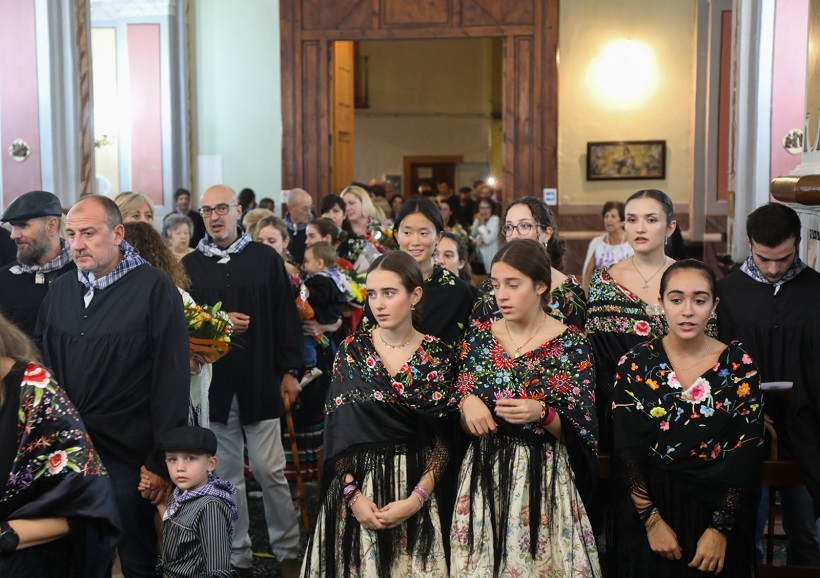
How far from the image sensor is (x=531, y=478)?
3.79 meters

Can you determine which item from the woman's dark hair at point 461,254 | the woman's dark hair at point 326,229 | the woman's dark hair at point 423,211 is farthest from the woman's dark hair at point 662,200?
the woman's dark hair at point 326,229

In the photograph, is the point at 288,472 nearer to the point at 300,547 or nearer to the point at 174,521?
the point at 300,547

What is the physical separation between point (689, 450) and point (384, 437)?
110 centimetres

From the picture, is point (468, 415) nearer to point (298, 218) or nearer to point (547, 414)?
point (547, 414)

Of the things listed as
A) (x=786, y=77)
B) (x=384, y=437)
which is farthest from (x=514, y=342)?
(x=786, y=77)

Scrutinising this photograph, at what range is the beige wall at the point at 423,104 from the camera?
2380 cm

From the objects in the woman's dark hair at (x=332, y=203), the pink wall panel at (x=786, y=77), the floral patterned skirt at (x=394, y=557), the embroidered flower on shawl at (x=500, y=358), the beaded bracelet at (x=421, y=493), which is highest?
the pink wall panel at (x=786, y=77)

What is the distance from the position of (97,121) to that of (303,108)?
2788 mm

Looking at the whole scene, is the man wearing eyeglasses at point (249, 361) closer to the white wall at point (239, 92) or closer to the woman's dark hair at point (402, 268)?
the woman's dark hair at point (402, 268)

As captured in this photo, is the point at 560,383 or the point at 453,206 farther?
the point at 453,206

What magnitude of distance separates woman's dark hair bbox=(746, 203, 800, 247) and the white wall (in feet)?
36.8

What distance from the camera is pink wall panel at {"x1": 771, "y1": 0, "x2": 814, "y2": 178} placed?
827 centimetres

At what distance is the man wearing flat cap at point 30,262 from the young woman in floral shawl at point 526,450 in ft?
7.40

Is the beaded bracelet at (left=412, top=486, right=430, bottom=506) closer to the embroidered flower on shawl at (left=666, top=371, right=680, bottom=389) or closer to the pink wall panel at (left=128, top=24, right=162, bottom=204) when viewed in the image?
the embroidered flower on shawl at (left=666, top=371, right=680, bottom=389)
